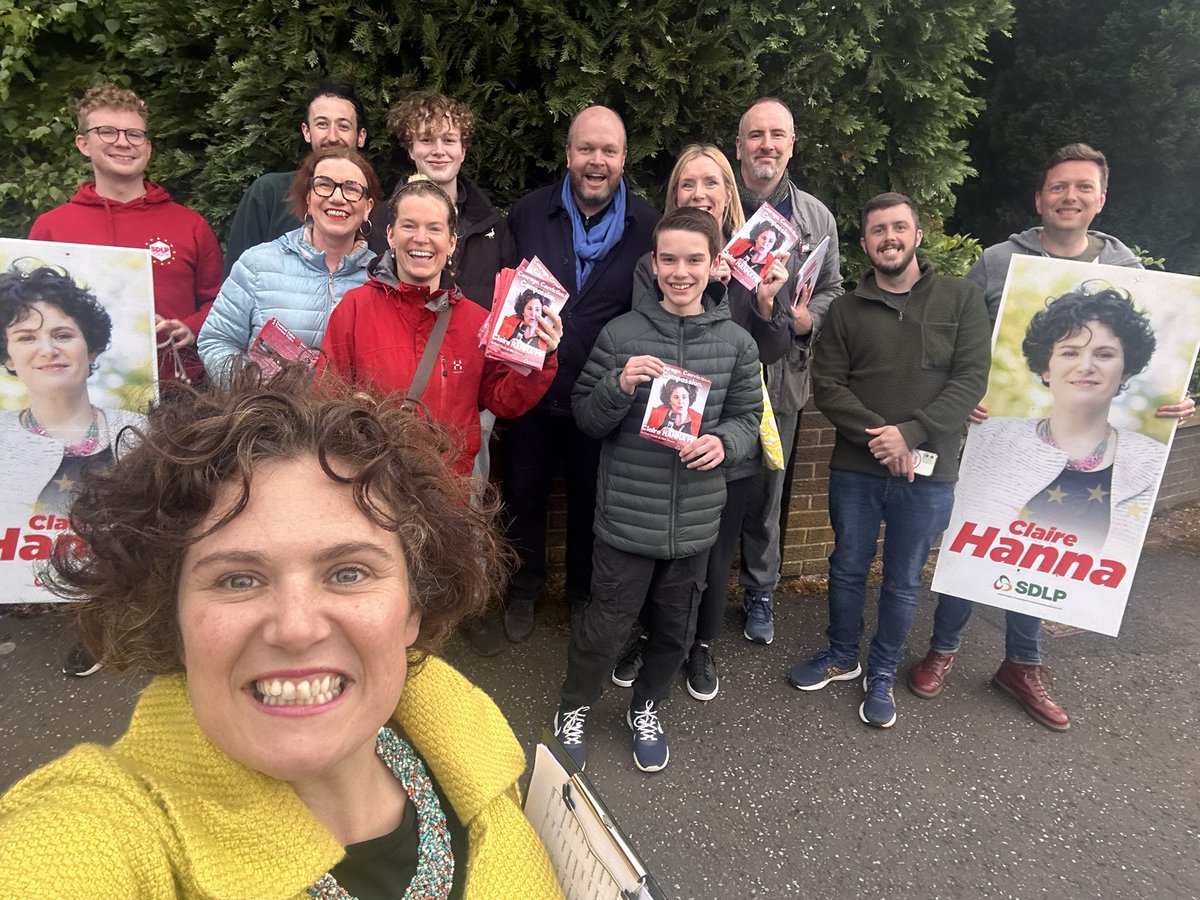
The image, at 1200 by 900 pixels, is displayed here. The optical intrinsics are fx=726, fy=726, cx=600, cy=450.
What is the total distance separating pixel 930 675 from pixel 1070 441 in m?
1.33

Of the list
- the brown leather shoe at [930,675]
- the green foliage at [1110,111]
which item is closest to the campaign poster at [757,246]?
the brown leather shoe at [930,675]

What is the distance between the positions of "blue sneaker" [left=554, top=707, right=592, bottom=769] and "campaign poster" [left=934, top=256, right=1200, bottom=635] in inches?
73.9

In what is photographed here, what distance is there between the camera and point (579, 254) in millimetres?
3482

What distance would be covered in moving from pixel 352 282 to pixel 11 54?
119 inches

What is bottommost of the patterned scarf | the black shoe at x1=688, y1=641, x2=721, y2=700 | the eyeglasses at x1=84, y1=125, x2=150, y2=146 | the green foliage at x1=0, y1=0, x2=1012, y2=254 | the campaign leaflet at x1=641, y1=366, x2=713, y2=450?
the black shoe at x1=688, y1=641, x2=721, y2=700

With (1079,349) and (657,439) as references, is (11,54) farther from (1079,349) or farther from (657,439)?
(1079,349)

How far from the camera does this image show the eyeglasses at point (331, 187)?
9.61 feet

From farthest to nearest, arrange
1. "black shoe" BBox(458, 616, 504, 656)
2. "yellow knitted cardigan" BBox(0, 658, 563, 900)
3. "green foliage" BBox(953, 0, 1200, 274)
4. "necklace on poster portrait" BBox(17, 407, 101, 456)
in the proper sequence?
"green foliage" BBox(953, 0, 1200, 274) → "black shoe" BBox(458, 616, 504, 656) → "necklace on poster portrait" BBox(17, 407, 101, 456) → "yellow knitted cardigan" BBox(0, 658, 563, 900)

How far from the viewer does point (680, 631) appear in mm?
3041

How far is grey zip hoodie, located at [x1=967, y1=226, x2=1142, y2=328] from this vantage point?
136 inches

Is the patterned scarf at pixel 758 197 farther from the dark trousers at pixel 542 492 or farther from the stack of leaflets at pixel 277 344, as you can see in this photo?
the stack of leaflets at pixel 277 344

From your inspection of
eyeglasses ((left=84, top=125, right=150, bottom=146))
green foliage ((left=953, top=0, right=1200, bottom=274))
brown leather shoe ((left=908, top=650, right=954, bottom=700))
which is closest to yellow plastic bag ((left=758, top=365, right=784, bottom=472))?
brown leather shoe ((left=908, top=650, right=954, bottom=700))

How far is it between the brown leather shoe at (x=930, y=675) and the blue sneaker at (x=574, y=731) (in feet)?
5.67

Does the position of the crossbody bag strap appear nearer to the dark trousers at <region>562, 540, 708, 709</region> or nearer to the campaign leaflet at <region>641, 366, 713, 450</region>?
the campaign leaflet at <region>641, 366, 713, 450</region>
